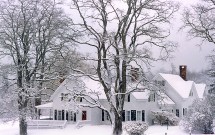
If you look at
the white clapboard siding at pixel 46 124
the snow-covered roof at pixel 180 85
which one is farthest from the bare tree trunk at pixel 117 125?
the snow-covered roof at pixel 180 85

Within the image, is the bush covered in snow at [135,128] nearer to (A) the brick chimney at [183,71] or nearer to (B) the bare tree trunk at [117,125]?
(B) the bare tree trunk at [117,125]

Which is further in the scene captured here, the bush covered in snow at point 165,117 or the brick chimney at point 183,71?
the brick chimney at point 183,71

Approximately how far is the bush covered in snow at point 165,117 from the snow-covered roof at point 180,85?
7745 millimetres

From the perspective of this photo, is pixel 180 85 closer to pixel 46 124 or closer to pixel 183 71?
pixel 183 71

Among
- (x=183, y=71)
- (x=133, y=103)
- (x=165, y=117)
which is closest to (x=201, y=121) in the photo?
(x=165, y=117)

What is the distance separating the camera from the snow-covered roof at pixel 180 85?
182 feet

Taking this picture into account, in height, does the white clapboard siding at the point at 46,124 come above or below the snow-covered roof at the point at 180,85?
below

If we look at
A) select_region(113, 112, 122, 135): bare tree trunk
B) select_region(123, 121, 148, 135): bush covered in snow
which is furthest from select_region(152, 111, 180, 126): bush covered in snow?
select_region(113, 112, 122, 135): bare tree trunk

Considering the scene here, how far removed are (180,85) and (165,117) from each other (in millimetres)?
10827

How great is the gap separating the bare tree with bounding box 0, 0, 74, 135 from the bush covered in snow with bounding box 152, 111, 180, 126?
16.4 m

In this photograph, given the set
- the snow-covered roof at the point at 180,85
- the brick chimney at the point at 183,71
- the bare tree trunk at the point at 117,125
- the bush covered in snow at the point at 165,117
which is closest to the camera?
the bare tree trunk at the point at 117,125

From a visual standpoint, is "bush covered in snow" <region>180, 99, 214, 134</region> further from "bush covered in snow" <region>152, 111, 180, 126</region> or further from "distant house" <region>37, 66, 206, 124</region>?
"bush covered in snow" <region>152, 111, 180, 126</region>

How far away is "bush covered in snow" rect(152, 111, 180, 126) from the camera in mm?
47406

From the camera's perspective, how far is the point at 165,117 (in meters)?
47.8
